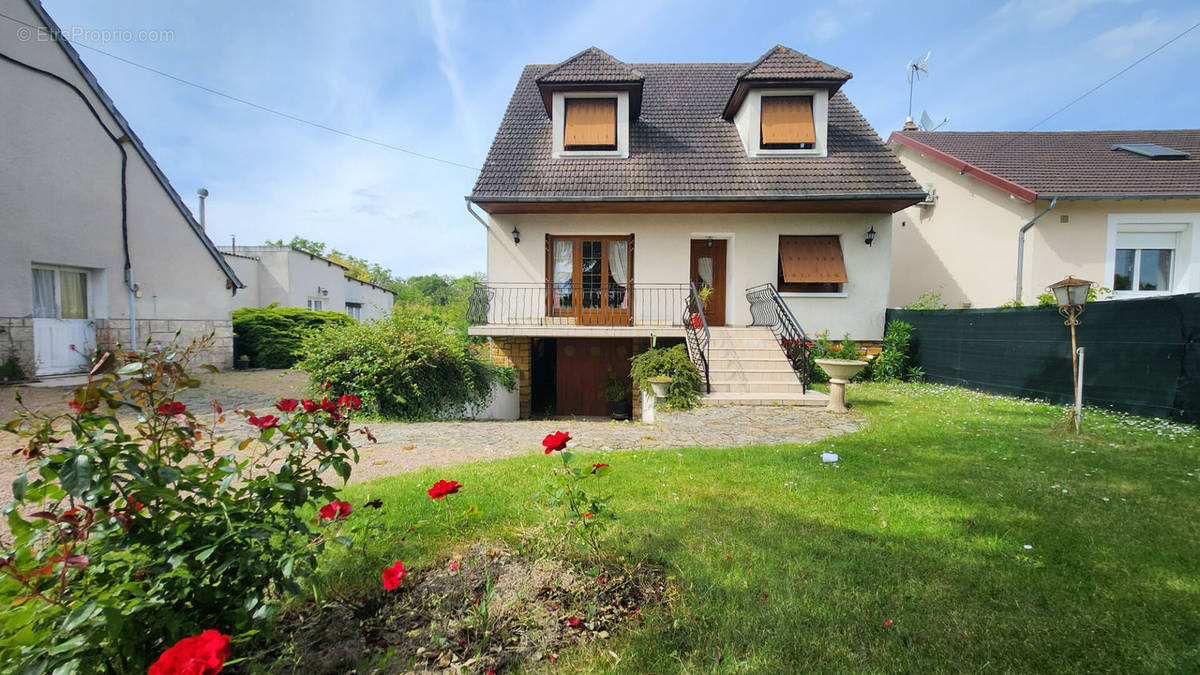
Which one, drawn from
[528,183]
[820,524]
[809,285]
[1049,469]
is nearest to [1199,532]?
[1049,469]

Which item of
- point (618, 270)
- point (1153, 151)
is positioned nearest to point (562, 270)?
point (618, 270)

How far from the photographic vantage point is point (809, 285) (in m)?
10.3

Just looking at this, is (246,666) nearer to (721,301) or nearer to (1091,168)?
(721,301)

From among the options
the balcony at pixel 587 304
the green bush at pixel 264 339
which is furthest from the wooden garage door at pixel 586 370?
the green bush at pixel 264 339

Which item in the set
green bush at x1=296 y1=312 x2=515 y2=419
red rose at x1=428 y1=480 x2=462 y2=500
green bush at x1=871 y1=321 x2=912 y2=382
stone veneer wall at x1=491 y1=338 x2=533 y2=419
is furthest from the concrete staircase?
red rose at x1=428 y1=480 x2=462 y2=500

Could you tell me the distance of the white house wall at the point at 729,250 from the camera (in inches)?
395

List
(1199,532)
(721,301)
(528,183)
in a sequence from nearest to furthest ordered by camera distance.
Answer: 1. (1199,532)
2. (528,183)
3. (721,301)

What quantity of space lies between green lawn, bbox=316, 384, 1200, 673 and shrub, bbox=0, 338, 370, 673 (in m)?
0.69

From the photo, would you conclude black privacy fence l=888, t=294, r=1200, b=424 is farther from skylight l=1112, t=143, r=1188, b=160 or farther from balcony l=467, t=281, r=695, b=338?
skylight l=1112, t=143, r=1188, b=160

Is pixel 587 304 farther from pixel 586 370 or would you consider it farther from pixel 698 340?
pixel 698 340

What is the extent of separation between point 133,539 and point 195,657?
68 cm

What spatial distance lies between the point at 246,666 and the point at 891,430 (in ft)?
19.9

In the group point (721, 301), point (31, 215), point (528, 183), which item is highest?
point (528, 183)

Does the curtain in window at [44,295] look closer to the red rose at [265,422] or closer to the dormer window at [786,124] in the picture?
the red rose at [265,422]
